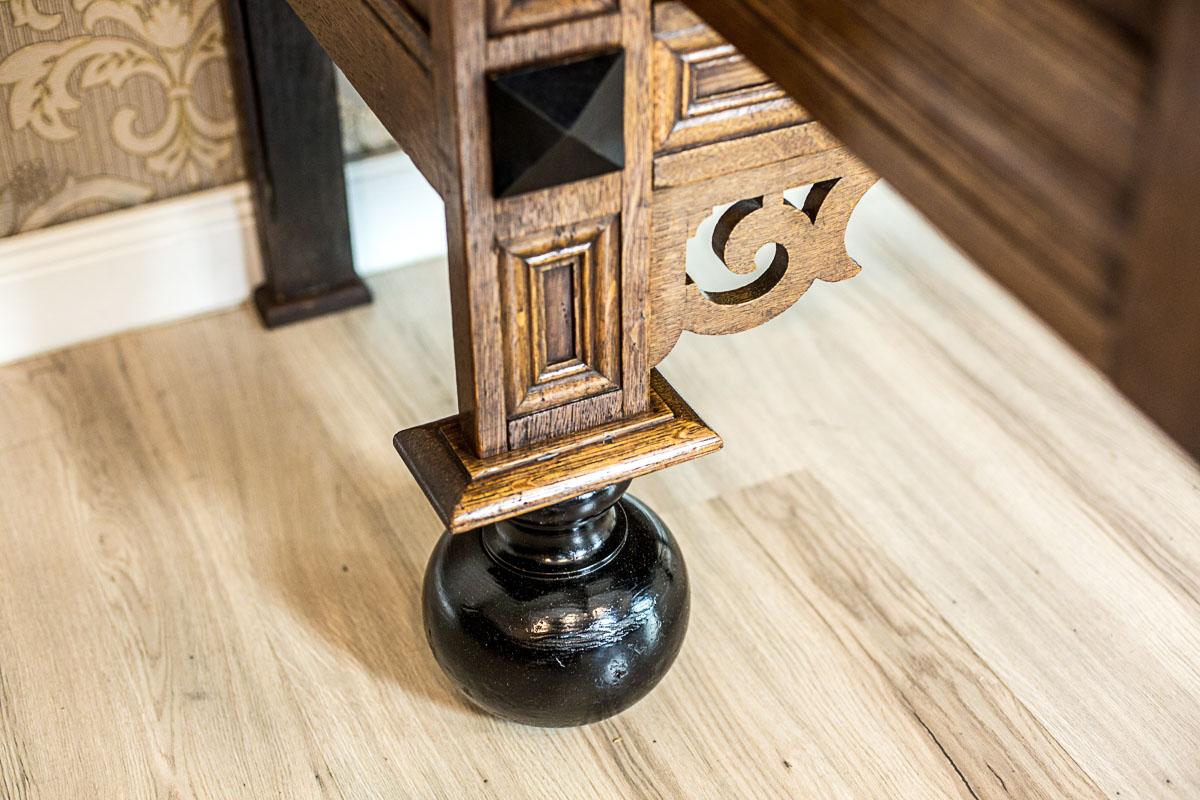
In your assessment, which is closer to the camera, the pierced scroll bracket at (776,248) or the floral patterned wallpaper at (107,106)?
the pierced scroll bracket at (776,248)

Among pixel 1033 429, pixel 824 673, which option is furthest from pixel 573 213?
pixel 1033 429

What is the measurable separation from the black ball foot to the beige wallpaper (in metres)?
0.60

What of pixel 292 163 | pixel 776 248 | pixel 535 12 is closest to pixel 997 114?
pixel 535 12

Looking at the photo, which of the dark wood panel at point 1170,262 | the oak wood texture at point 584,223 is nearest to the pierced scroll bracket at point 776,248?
the oak wood texture at point 584,223

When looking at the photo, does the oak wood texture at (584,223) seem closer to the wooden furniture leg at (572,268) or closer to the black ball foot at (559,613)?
the wooden furniture leg at (572,268)

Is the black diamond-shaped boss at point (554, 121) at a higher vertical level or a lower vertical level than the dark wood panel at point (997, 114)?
lower

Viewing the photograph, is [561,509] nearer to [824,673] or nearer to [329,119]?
[824,673]

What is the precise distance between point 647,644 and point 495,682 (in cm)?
12

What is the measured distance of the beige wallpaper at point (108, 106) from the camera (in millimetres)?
1260

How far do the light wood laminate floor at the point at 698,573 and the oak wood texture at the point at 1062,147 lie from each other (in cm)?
61

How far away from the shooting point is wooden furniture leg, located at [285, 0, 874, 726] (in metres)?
0.69

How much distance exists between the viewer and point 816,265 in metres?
0.90

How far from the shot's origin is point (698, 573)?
1.18 meters

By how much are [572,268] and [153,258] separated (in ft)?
2.56
